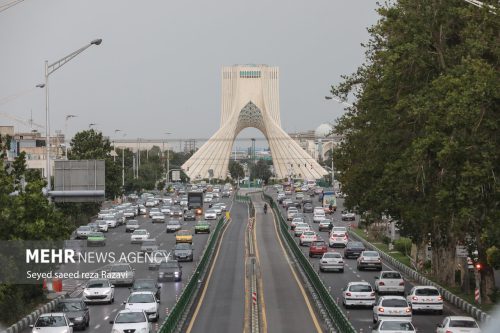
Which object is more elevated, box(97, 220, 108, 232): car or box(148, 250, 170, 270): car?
box(97, 220, 108, 232): car

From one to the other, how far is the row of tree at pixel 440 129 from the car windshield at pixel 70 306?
12.5 meters

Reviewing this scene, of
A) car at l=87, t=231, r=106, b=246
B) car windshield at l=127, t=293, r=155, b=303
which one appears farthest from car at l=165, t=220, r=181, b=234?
car windshield at l=127, t=293, r=155, b=303

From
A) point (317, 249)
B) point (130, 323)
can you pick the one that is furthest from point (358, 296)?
point (317, 249)

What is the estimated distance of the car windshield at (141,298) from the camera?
34.2 m

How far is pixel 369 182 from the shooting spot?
2050 inches

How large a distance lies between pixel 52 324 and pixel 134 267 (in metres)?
28.9

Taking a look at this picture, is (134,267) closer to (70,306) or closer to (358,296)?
(358,296)

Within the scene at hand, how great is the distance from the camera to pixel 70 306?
33.9 m

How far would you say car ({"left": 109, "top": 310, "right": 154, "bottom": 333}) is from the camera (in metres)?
28.4

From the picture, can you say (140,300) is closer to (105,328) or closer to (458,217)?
(105,328)

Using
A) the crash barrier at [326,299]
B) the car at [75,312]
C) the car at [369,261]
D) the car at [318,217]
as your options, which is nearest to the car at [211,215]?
the car at [318,217]

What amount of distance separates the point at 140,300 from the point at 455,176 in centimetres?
1141

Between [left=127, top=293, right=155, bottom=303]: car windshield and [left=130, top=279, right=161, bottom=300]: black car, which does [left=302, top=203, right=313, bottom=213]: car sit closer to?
[left=130, top=279, right=161, bottom=300]: black car

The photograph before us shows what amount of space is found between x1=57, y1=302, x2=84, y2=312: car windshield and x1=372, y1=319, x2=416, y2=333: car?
11236 millimetres
